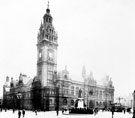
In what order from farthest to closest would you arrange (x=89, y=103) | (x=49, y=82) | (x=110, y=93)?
1. (x=110, y=93)
2. (x=89, y=103)
3. (x=49, y=82)

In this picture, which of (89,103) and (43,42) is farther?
(89,103)

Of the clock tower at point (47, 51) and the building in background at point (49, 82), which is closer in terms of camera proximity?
the building in background at point (49, 82)

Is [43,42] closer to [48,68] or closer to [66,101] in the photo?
[48,68]

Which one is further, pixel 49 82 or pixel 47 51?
A: pixel 47 51

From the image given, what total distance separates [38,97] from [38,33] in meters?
21.5

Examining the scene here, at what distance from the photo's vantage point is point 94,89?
93.8 metres

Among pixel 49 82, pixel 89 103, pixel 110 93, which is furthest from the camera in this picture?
pixel 110 93

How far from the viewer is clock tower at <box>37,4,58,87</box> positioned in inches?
3120

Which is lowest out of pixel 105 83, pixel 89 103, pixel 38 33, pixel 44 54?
pixel 89 103

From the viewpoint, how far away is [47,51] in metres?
80.1

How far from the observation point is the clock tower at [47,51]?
7925 centimetres

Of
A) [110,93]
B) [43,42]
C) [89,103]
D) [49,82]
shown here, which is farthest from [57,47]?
[110,93]

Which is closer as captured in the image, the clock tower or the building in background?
the building in background

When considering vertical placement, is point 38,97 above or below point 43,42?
below
